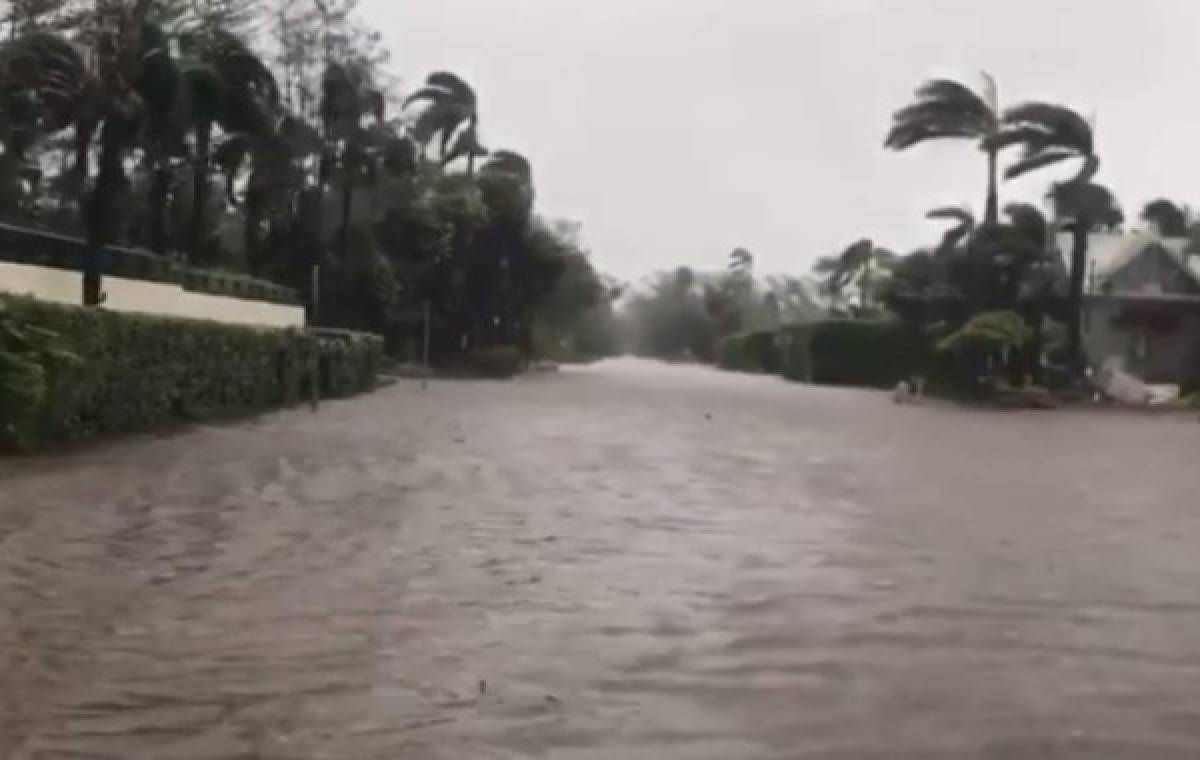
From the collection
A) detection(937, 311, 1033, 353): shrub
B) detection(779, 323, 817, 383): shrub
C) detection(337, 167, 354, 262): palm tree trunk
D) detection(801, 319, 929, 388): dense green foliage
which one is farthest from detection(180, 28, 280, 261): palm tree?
detection(779, 323, 817, 383): shrub

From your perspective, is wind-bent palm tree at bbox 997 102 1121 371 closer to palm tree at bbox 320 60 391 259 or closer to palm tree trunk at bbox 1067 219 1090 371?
palm tree trunk at bbox 1067 219 1090 371

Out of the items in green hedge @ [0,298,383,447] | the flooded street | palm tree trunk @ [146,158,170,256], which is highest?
palm tree trunk @ [146,158,170,256]

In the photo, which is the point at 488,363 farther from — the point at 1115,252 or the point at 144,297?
the point at 144,297

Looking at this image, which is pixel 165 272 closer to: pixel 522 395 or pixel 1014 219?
pixel 522 395

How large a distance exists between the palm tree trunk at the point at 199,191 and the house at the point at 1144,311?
90.5 ft

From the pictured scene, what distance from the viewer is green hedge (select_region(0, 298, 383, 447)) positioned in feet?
57.4

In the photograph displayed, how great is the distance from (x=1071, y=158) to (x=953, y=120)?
5291 millimetres

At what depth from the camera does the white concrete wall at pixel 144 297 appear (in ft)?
72.1

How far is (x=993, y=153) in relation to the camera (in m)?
48.2

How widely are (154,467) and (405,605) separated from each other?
337 inches

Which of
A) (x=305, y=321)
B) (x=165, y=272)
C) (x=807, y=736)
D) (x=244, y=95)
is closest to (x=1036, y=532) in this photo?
(x=807, y=736)

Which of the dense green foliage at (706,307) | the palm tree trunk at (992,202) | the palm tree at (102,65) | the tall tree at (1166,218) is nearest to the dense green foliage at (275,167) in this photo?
the palm tree at (102,65)

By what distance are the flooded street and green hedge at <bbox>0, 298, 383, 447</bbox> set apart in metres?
0.92

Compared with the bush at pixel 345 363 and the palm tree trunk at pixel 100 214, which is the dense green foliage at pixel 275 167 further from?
the bush at pixel 345 363
